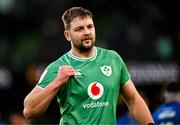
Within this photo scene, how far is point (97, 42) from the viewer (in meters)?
15.7

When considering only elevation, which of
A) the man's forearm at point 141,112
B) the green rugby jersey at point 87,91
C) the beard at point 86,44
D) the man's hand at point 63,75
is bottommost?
the man's forearm at point 141,112

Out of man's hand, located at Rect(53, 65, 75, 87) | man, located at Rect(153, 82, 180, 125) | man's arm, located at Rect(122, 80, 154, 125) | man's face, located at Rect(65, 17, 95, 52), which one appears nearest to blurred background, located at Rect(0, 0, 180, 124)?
man, located at Rect(153, 82, 180, 125)

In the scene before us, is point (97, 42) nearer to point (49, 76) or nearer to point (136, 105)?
point (136, 105)

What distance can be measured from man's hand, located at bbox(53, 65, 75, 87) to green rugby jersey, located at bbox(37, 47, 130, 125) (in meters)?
0.11

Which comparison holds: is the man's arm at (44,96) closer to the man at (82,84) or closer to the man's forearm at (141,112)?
the man at (82,84)

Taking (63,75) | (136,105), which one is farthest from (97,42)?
(63,75)

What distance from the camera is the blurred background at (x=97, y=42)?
1535 cm

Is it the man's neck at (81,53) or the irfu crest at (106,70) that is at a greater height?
the man's neck at (81,53)

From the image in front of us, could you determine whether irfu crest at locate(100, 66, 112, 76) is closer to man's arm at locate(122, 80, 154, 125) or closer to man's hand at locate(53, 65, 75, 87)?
man's arm at locate(122, 80, 154, 125)

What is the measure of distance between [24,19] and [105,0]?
6.60 feet

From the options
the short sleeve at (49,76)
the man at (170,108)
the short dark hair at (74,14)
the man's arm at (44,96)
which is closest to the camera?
the man's arm at (44,96)

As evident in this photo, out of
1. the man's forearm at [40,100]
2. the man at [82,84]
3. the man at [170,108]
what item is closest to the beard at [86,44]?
the man at [82,84]

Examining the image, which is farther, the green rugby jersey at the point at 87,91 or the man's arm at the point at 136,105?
the man's arm at the point at 136,105

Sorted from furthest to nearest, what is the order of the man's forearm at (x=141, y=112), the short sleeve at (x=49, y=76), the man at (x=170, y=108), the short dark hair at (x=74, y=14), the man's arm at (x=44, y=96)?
the man at (x=170, y=108) < the man's forearm at (x=141, y=112) < the short dark hair at (x=74, y=14) < the short sleeve at (x=49, y=76) < the man's arm at (x=44, y=96)
